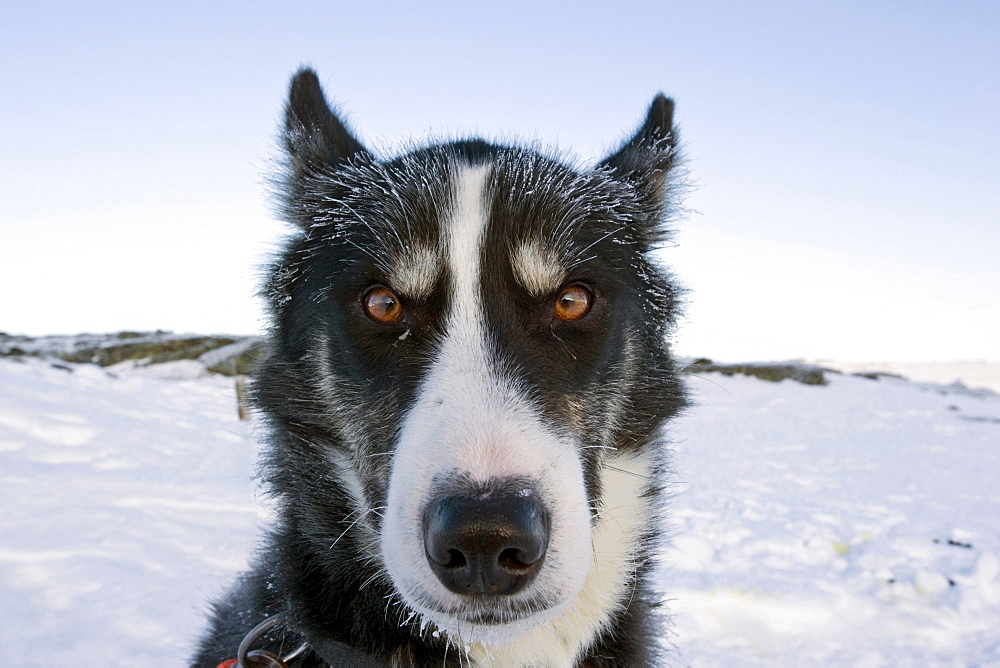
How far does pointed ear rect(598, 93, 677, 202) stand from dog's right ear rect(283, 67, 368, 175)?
1.31 meters

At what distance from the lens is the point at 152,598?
4.05 metres

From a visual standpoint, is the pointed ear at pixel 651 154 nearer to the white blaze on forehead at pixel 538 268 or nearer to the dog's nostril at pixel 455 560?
the white blaze on forehead at pixel 538 268

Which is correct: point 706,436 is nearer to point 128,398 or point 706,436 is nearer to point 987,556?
point 987,556

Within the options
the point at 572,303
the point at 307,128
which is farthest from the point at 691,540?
the point at 307,128

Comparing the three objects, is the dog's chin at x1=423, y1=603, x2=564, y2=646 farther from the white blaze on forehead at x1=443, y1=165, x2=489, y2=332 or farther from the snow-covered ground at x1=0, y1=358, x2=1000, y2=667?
the snow-covered ground at x1=0, y1=358, x2=1000, y2=667

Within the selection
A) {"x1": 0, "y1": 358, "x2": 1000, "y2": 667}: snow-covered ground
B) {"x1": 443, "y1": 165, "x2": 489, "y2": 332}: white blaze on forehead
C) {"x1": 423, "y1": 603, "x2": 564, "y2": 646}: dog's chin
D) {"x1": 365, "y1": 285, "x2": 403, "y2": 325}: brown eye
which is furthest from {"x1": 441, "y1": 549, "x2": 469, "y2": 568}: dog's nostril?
{"x1": 0, "y1": 358, "x2": 1000, "y2": 667}: snow-covered ground

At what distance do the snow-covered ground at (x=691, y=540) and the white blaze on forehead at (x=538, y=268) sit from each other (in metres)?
1.09

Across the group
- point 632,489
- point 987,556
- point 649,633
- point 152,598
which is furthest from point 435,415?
point 987,556

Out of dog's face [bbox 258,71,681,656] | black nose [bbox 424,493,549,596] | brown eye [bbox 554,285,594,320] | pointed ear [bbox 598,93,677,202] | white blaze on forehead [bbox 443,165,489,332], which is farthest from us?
pointed ear [bbox 598,93,677,202]

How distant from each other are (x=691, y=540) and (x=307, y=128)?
478 centimetres

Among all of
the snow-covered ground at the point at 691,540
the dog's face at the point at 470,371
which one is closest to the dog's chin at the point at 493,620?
the dog's face at the point at 470,371

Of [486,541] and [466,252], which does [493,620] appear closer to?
[486,541]

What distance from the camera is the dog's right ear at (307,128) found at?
9.53 ft

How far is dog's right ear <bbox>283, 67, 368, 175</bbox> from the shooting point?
9.53 ft
